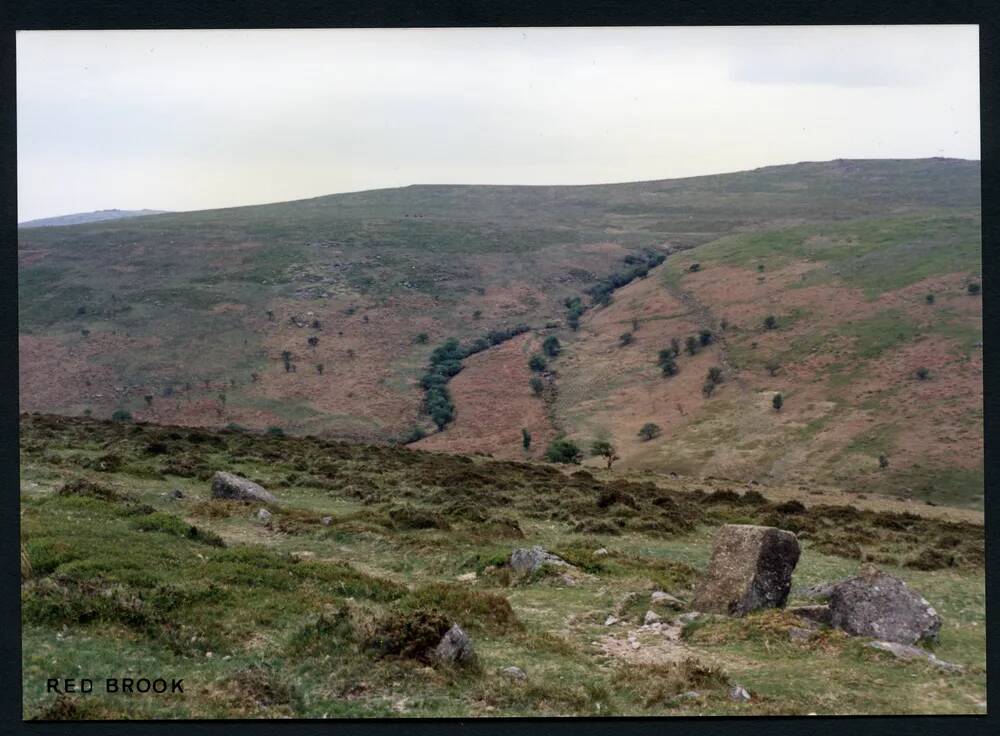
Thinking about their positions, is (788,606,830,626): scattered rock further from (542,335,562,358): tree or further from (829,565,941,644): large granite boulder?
(542,335,562,358): tree

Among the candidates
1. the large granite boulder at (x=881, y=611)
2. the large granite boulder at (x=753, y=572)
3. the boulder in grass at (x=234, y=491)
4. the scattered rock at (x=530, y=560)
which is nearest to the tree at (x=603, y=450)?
the boulder in grass at (x=234, y=491)

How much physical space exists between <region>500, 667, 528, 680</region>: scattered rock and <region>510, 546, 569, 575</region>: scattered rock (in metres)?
5.42

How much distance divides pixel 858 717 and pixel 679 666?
249cm

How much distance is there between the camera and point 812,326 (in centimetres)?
8331

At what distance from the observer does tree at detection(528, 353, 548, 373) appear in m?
89.8

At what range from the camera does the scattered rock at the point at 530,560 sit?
58.5ft

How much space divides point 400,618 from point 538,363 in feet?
257

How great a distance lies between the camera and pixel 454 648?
12.1 m

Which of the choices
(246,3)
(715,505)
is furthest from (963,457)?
(246,3)

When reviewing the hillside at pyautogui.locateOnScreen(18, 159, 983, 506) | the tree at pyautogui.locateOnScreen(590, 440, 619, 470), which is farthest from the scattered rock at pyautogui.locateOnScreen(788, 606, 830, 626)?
the tree at pyautogui.locateOnScreen(590, 440, 619, 470)

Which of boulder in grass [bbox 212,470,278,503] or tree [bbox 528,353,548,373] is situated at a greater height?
boulder in grass [bbox 212,470,278,503]

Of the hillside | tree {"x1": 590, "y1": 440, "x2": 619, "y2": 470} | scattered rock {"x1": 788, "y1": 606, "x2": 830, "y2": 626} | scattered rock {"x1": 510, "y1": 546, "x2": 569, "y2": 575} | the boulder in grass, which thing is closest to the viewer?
scattered rock {"x1": 788, "y1": 606, "x2": 830, "y2": 626}

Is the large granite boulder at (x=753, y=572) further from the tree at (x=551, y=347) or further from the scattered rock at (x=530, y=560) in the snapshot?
the tree at (x=551, y=347)

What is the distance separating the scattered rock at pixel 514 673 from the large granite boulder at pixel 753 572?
4.41 meters
